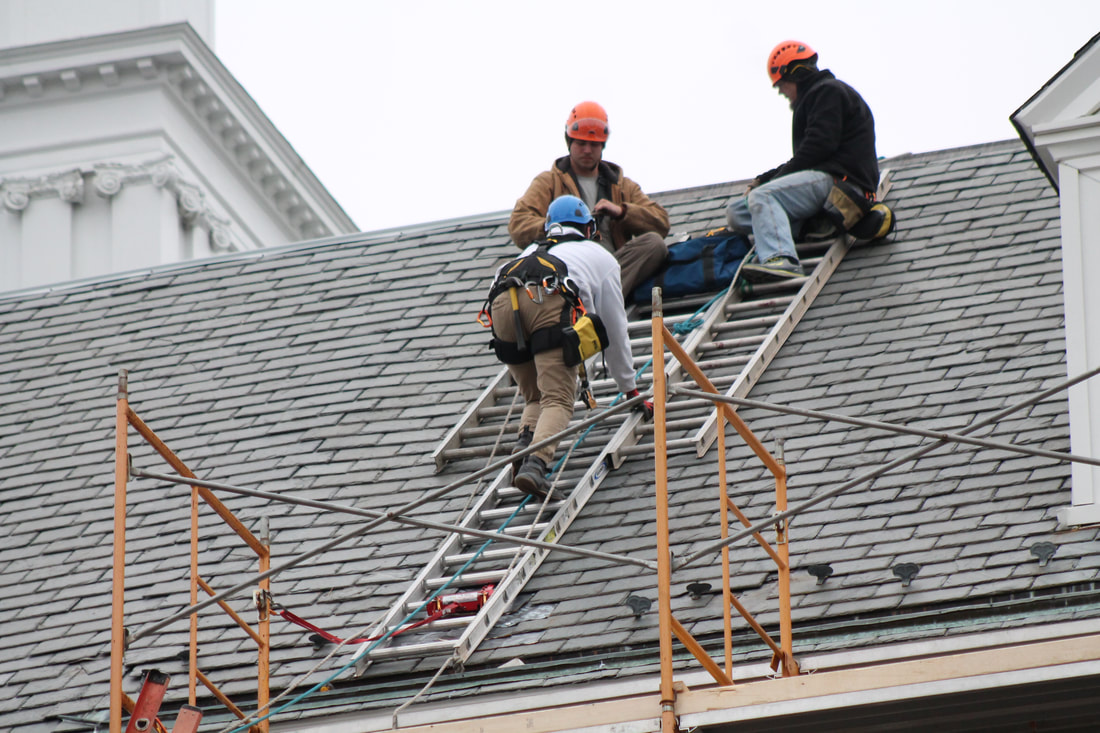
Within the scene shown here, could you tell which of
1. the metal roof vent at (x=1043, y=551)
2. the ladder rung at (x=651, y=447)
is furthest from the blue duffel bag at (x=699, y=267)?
the metal roof vent at (x=1043, y=551)

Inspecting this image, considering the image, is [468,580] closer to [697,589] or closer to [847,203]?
[697,589]

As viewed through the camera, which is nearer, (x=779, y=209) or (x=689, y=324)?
(x=689, y=324)

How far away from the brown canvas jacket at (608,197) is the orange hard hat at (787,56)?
112 centimetres

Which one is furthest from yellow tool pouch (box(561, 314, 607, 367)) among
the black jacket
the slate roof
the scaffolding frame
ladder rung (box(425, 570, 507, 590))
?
the black jacket

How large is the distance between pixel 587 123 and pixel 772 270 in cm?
137

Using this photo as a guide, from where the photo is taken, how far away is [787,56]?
10.7 metres

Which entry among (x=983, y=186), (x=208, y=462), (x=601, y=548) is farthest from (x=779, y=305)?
(x=208, y=462)

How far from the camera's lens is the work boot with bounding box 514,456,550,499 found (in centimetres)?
842

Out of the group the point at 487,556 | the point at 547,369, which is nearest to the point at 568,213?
the point at 547,369

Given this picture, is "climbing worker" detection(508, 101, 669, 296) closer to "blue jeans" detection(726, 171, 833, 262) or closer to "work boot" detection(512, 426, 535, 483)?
"blue jeans" detection(726, 171, 833, 262)

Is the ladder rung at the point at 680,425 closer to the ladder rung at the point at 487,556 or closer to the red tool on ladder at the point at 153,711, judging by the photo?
the ladder rung at the point at 487,556

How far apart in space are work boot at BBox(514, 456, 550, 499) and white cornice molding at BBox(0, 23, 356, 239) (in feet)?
46.5

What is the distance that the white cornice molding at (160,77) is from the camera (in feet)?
71.0

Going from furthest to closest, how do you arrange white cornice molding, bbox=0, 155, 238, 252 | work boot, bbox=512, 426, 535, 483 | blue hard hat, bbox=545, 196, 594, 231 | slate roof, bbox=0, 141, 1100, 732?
white cornice molding, bbox=0, 155, 238, 252, blue hard hat, bbox=545, 196, 594, 231, work boot, bbox=512, 426, 535, 483, slate roof, bbox=0, 141, 1100, 732
